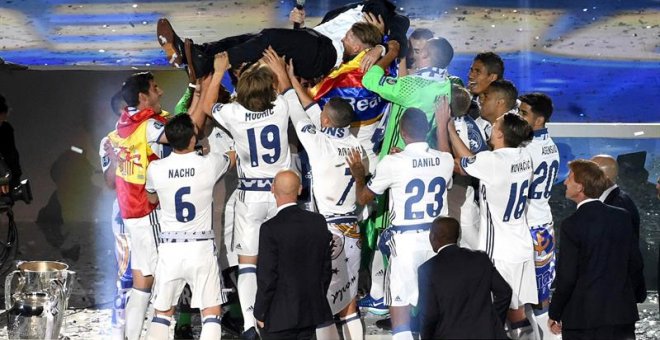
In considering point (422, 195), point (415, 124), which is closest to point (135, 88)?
point (415, 124)

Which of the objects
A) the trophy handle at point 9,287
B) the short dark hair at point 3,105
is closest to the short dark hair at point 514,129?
the trophy handle at point 9,287

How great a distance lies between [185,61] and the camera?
7680mm

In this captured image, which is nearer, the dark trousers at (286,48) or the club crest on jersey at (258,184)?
the club crest on jersey at (258,184)

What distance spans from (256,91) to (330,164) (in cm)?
66

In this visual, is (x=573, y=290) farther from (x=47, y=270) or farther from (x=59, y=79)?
(x=59, y=79)

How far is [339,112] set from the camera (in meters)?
7.18

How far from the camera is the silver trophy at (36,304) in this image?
24.6 ft

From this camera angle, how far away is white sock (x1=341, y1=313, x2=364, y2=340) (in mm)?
7406

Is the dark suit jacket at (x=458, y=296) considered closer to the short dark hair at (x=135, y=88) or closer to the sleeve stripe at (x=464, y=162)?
the sleeve stripe at (x=464, y=162)

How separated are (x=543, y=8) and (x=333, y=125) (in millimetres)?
5319

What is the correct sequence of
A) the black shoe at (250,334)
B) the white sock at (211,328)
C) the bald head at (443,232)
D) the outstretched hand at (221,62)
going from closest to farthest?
the bald head at (443,232) → the white sock at (211,328) → the black shoe at (250,334) → the outstretched hand at (221,62)

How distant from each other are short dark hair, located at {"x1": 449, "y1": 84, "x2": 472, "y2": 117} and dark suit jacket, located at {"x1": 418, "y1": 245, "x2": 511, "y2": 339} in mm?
1802

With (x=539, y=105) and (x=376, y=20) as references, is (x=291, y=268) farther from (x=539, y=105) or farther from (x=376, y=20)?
(x=376, y=20)

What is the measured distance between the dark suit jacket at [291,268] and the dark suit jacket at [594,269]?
135 centimetres
